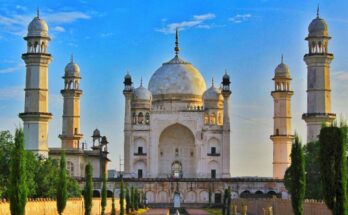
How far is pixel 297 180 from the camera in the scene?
846 inches

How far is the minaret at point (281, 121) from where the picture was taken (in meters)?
55.9

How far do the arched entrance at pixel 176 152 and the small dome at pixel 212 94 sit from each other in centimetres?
298

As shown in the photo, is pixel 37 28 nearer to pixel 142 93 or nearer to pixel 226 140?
pixel 142 93

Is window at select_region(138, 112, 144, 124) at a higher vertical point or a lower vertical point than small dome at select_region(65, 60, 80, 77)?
lower

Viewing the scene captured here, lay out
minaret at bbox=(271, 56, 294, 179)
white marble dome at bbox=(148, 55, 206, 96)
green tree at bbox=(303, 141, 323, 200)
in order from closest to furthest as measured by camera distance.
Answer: green tree at bbox=(303, 141, 323, 200) → minaret at bbox=(271, 56, 294, 179) → white marble dome at bbox=(148, 55, 206, 96)

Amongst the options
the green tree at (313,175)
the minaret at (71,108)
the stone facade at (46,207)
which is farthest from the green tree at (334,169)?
the minaret at (71,108)

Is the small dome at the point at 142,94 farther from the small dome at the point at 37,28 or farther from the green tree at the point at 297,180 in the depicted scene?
the green tree at the point at 297,180

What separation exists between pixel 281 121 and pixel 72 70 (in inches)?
596

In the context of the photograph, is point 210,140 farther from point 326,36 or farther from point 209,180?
point 326,36

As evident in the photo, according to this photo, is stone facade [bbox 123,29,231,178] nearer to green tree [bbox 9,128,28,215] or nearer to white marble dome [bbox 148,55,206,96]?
white marble dome [bbox 148,55,206,96]

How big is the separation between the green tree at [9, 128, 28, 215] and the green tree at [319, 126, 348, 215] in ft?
20.8

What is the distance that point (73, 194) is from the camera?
4119 centimetres

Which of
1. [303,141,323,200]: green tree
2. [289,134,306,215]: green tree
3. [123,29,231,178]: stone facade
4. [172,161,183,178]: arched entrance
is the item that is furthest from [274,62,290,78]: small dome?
[289,134,306,215]: green tree

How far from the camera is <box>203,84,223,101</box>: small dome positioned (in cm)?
6088
